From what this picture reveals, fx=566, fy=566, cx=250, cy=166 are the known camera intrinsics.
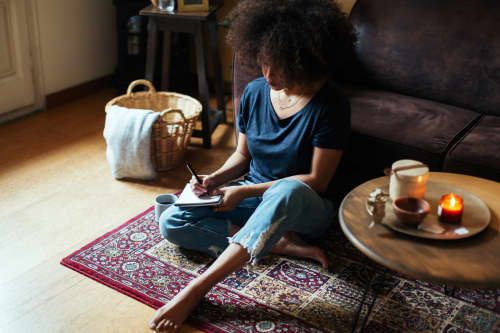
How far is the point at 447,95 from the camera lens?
2.41 metres

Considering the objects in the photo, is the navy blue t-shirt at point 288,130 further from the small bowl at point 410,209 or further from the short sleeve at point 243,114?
the small bowl at point 410,209

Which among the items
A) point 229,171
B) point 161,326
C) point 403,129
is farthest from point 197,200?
point 403,129

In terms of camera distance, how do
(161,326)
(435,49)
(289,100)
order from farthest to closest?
(435,49) → (289,100) → (161,326)

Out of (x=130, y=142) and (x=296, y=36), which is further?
(x=130, y=142)

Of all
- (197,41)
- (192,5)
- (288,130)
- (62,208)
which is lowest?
(62,208)

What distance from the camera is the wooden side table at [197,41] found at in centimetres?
271

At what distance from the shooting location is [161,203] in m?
2.09

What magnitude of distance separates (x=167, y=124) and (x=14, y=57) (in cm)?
120

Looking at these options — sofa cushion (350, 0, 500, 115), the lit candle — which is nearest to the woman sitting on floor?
the lit candle

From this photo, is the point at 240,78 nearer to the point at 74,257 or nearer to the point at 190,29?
the point at 190,29

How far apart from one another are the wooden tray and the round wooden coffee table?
1 centimetres

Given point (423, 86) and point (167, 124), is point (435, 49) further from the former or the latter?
point (167, 124)

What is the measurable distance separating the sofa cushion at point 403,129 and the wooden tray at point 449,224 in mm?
443

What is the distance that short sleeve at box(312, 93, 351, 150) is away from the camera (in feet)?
5.76
